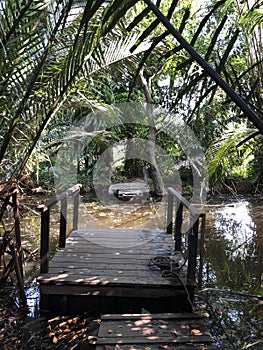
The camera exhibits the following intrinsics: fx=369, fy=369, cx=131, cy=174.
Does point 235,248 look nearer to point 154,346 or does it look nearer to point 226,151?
point 226,151

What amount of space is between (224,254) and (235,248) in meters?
0.32

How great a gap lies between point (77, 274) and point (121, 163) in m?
7.48

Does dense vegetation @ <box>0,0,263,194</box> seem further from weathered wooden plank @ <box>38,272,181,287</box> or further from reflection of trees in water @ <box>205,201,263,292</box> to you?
reflection of trees in water @ <box>205,201,263,292</box>

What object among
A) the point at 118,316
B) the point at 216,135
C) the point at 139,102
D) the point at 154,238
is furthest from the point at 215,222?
the point at 118,316

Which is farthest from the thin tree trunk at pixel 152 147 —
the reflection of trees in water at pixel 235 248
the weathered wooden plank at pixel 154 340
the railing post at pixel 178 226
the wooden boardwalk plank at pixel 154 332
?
the weathered wooden plank at pixel 154 340

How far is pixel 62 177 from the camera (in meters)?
9.41

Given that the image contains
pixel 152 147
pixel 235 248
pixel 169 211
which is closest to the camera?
pixel 169 211

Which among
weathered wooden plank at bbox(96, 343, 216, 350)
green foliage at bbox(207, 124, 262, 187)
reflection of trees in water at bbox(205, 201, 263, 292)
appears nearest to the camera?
weathered wooden plank at bbox(96, 343, 216, 350)

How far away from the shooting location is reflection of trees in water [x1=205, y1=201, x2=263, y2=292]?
3.82 m

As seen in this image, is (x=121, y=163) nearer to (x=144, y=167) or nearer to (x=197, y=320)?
(x=144, y=167)

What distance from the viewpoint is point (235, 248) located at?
4918 millimetres

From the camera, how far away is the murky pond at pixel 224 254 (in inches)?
111

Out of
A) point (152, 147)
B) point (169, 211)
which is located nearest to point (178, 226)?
point (169, 211)

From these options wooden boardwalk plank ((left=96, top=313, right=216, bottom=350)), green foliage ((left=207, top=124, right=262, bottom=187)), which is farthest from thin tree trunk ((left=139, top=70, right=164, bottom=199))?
wooden boardwalk plank ((left=96, top=313, right=216, bottom=350))
